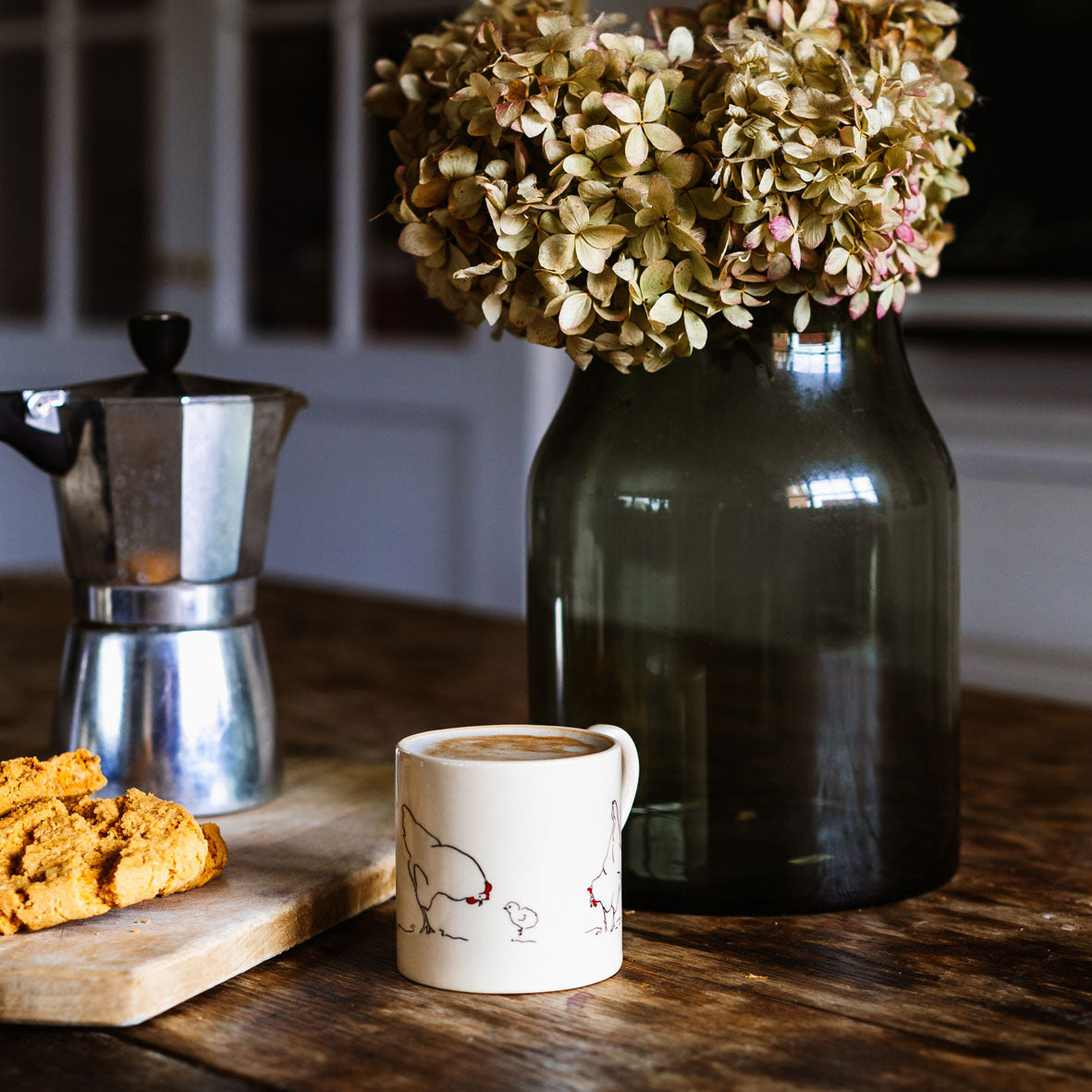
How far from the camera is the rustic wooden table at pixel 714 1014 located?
45 cm

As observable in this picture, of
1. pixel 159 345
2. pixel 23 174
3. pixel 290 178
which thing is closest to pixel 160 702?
pixel 159 345

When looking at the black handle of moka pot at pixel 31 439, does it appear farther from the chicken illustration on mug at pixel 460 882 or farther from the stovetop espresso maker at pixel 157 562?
the chicken illustration on mug at pixel 460 882

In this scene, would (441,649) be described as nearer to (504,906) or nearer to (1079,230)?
(504,906)

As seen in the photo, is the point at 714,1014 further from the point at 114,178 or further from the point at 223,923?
the point at 114,178

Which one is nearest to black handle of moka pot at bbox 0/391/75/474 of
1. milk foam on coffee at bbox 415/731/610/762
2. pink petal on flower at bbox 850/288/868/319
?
milk foam on coffee at bbox 415/731/610/762

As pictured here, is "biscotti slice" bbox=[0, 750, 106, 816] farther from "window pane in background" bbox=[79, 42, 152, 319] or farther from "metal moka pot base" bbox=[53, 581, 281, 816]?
"window pane in background" bbox=[79, 42, 152, 319]

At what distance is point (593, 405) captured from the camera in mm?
639

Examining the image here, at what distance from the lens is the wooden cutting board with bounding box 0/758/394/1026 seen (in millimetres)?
490

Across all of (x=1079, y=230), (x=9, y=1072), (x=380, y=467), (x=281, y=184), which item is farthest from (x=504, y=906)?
(x=281, y=184)

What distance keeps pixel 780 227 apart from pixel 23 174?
329 centimetres

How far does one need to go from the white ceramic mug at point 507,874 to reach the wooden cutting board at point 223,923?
0.06m

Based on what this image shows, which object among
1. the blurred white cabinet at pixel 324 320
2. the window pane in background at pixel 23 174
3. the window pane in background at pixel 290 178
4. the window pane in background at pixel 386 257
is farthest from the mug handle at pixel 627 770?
the window pane in background at pixel 23 174

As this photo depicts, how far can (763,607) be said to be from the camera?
609 millimetres

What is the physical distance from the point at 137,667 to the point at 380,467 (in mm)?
2344
